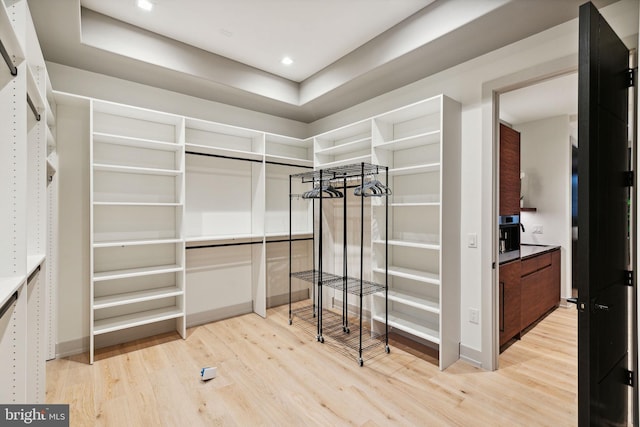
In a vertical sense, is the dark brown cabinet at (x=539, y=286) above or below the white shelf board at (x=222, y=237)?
below

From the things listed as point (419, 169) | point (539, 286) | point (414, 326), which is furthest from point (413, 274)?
point (539, 286)

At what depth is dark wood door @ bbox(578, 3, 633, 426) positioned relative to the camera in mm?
1297

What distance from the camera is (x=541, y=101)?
3.80m

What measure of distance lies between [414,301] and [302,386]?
1.22 m

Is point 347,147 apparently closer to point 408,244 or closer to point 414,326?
point 408,244

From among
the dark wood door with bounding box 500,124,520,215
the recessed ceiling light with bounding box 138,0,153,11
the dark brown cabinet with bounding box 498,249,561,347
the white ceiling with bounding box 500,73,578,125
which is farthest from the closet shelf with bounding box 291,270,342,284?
the white ceiling with bounding box 500,73,578,125

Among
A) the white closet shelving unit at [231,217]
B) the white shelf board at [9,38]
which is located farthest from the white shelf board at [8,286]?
the white closet shelving unit at [231,217]

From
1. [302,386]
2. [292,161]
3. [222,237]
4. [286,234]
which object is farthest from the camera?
[292,161]

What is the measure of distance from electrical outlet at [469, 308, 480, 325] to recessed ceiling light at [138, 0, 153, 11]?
3.58m

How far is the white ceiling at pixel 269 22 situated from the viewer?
233 cm

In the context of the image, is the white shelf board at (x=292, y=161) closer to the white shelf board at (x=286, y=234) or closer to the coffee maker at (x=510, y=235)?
the white shelf board at (x=286, y=234)

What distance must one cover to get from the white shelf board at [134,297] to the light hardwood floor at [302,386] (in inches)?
19.3

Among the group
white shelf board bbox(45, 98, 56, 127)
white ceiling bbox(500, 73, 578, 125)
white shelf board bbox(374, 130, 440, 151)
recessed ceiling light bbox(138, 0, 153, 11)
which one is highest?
recessed ceiling light bbox(138, 0, 153, 11)

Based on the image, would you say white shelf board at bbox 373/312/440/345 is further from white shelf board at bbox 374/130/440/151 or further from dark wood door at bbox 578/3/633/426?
white shelf board at bbox 374/130/440/151
